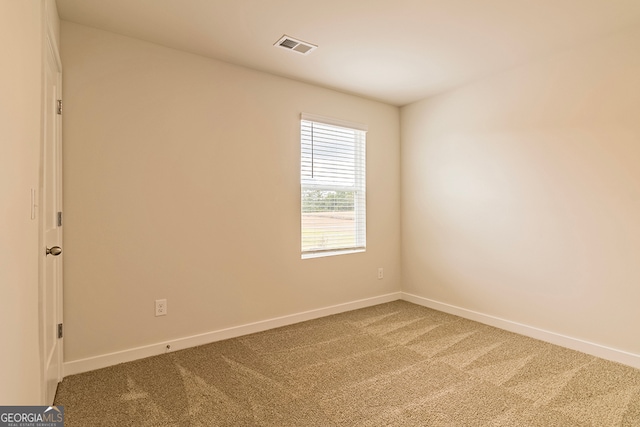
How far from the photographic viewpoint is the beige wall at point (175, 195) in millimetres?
2490

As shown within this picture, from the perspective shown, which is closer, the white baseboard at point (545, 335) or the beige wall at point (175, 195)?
the beige wall at point (175, 195)

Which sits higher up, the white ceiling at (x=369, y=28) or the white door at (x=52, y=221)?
the white ceiling at (x=369, y=28)

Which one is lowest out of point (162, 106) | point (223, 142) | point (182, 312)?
point (182, 312)

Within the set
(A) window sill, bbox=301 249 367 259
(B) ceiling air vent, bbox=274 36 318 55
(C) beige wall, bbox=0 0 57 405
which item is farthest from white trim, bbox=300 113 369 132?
(C) beige wall, bbox=0 0 57 405

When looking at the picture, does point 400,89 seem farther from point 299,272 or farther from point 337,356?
point 337,356

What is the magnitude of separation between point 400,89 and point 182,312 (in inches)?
125

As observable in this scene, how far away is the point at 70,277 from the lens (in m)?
2.44

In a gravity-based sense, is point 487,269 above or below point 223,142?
below

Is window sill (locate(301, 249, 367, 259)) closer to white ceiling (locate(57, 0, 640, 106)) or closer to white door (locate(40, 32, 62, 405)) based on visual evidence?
white ceiling (locate(57, 0, 640, 106))

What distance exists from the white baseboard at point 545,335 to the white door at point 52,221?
3567 millimetres

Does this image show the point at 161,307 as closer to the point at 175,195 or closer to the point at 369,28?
the point at 175,195

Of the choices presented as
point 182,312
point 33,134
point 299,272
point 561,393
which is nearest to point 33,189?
point 33,134

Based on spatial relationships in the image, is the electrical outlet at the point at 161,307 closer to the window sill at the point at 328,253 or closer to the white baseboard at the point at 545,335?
the window sill at the point at 328,253

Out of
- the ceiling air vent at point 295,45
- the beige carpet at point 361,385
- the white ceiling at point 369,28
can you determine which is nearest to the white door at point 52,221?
the beige carpet at point 361,385
